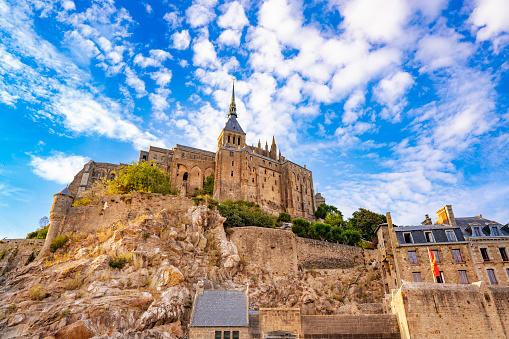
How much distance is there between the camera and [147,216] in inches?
1165

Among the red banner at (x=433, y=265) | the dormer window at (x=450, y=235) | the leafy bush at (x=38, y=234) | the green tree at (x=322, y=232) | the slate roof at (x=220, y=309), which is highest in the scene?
the green tree at (x=322, y=232)

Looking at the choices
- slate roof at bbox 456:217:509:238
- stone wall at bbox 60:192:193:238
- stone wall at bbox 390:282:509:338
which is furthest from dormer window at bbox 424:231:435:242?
stone wall at bbox 60:192:193:238

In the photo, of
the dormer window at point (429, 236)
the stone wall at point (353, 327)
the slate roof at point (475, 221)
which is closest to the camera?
the stone wall at point (353, 327)

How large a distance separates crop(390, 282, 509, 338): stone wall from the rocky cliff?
1246 centimetres

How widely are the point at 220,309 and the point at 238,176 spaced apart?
1732 inches

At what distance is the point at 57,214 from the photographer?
30672 millimetres

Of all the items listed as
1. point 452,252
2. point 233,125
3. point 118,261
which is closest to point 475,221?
point 452,252

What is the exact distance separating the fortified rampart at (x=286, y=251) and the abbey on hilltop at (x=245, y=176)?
2606cm

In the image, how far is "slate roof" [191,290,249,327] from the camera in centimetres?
1898

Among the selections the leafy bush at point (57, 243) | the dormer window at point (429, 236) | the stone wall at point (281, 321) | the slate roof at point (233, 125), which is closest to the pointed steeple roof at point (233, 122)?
the slate roof at point (233, 125)

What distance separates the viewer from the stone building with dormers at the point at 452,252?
24281 millimetres

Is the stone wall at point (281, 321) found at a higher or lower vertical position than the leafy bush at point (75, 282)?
lower

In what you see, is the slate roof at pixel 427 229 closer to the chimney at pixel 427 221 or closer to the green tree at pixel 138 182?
the chimney at pixel 427 221

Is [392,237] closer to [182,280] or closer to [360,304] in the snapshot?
[360,304]
